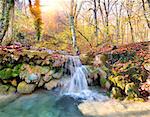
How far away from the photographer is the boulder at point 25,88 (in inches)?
277

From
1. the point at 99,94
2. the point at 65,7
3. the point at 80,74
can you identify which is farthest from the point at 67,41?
the point at 99,94

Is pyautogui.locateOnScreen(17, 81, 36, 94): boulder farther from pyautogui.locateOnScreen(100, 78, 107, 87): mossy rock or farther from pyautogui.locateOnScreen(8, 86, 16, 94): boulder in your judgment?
pyautogui.locateOnScreen(100, 78, 107, 87): mossy rock

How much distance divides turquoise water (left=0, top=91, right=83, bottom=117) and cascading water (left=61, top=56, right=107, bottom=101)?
484 mm

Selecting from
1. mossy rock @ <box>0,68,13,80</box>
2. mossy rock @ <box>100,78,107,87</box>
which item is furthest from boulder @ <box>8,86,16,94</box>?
mossy rock @ <box>100,78,107,87</box>

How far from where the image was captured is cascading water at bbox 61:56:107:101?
6962mm

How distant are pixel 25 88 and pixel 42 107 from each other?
1.39 m

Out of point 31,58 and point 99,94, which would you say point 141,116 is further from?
point 31,58

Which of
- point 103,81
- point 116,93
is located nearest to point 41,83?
point 103,81

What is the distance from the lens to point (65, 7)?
816 inches

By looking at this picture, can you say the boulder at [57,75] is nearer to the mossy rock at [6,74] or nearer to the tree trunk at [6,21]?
the mossy rock at [6,74]

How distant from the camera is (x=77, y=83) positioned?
25.4 ft

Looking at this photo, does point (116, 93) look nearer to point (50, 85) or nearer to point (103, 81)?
point (103, 81)

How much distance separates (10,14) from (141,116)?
635 centimetres

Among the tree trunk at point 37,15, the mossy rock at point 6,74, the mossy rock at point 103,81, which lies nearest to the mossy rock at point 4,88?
the mossy rock at point 6,74
